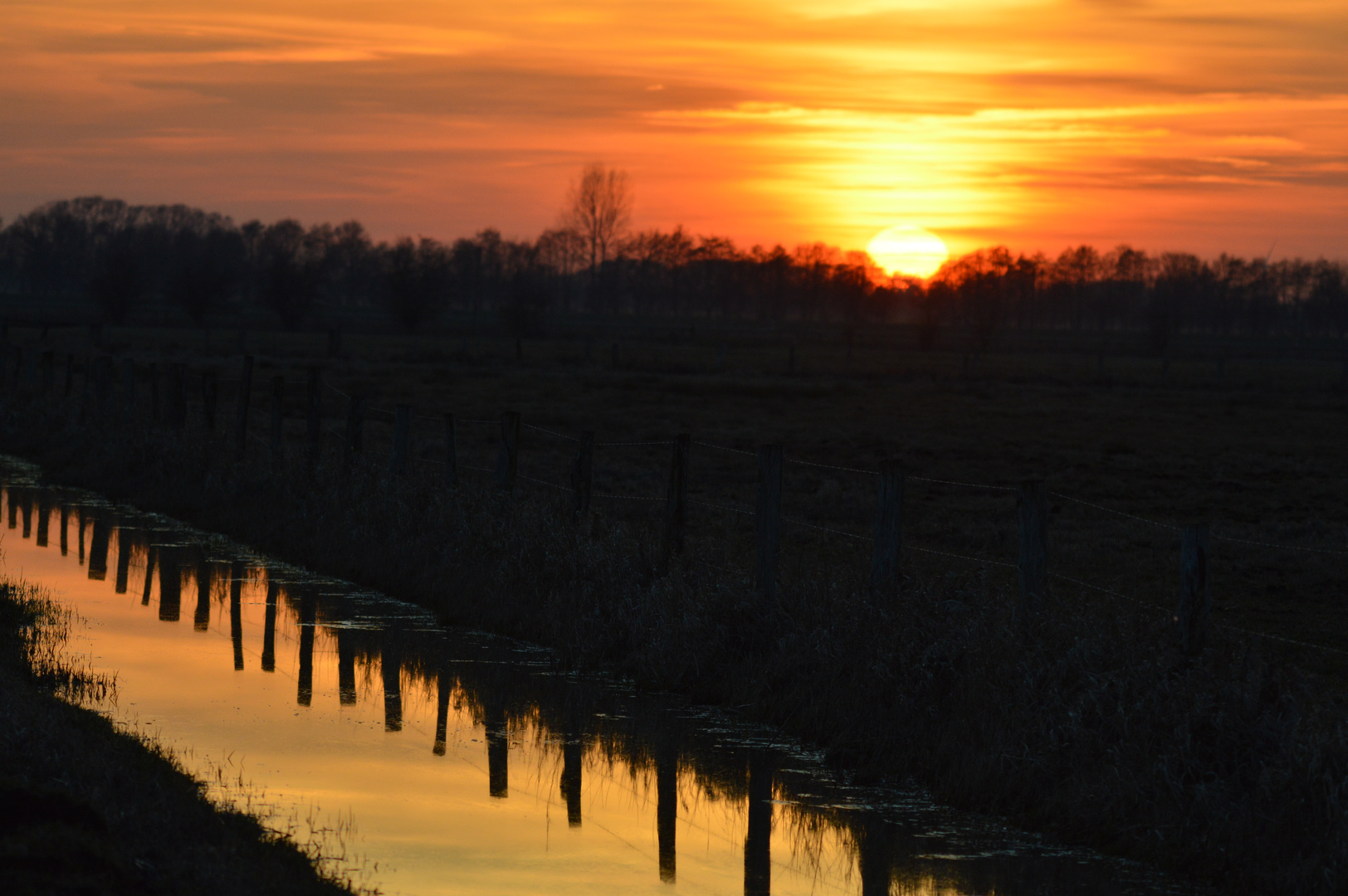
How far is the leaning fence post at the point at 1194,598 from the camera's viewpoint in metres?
8.23

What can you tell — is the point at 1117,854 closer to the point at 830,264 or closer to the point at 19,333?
the point at 19,333

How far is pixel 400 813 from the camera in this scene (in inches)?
313

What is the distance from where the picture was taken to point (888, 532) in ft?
33.3

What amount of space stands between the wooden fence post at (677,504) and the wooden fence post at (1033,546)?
12.0 ft

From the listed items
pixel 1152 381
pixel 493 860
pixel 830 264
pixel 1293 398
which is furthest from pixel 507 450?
pixel 830 264

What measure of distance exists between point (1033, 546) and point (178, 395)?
18.5 m

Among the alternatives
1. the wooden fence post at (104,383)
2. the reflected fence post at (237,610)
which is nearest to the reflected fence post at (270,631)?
the reflected fence post at (237,610)

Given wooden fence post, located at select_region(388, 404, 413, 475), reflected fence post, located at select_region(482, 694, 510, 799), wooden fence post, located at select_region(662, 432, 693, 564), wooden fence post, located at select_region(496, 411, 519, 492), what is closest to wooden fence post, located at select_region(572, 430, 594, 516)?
wooden fence post, located at select_region(496, 411, 519, 492)

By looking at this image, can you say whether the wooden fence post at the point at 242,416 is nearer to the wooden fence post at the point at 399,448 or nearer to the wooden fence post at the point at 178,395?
the wooden fence post at the point at 178,395

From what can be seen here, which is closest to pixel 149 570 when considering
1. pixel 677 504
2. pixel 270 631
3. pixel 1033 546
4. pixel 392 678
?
pixel 270 631

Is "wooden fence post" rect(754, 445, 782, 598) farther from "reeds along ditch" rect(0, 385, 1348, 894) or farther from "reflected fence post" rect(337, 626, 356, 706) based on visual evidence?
"reflected fence post" rect(337, 626, 356, 706)

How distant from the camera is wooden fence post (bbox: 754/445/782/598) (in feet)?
35.9

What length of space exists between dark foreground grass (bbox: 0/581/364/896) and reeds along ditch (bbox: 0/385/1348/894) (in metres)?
4.00

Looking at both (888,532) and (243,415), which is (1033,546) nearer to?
(888,532)
